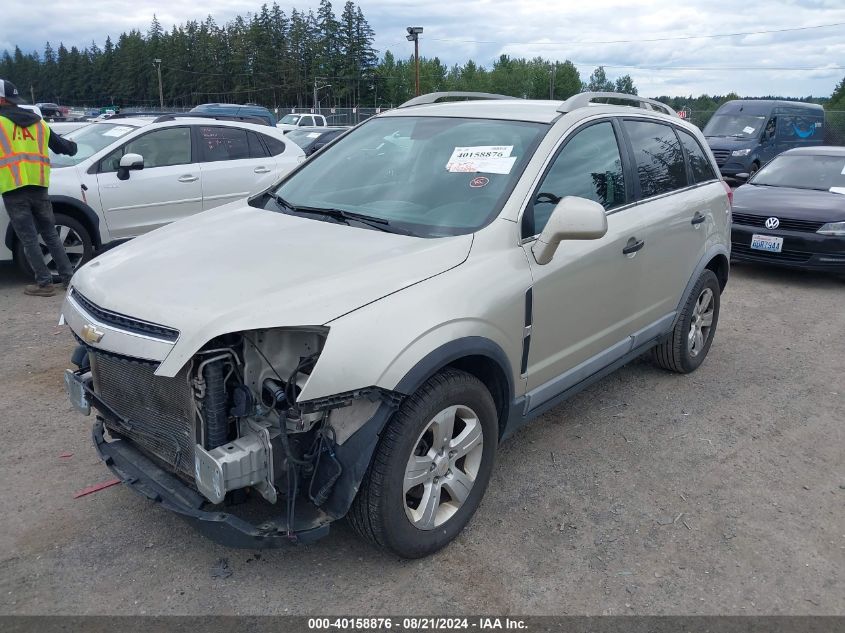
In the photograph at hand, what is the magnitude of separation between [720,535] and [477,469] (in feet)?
3.96

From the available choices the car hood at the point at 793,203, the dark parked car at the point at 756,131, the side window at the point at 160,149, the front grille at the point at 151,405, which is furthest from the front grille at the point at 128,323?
the dark parked car at the point at 756,131

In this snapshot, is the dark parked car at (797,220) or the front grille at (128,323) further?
the dark parked car at (797,220)

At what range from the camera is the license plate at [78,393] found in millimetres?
3035

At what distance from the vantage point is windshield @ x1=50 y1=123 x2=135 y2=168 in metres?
7.72


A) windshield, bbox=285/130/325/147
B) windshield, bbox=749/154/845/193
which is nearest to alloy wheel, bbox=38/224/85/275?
windshield, bbox=749/154/845/193

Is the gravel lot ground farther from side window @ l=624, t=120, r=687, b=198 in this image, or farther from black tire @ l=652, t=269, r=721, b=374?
side window @ l=624, t=120, r=687, b=198

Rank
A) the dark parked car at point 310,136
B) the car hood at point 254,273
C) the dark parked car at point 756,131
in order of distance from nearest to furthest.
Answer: the car hood at point 254,273 → the dark parked car at point 756,131 → the dark parked car at point 310,136

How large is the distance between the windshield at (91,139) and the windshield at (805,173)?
8.31 meters

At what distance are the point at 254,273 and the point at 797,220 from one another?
24.2 feet

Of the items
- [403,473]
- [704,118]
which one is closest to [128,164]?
[403,473]

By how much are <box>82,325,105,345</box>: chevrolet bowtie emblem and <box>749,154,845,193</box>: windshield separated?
29.7ft

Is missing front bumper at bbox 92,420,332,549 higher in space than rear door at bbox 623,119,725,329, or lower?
lower

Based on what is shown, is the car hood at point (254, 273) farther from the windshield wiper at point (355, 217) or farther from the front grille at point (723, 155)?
the front grille at point (723, 155)

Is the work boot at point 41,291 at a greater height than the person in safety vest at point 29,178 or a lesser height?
lesser
